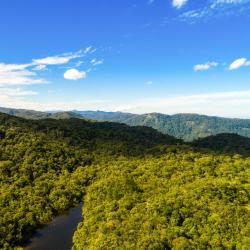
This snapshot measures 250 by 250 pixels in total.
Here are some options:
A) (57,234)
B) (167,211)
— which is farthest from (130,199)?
(57,234)

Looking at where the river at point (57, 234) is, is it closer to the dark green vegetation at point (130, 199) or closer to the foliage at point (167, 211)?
the dark green vegetation at point (130, 199)

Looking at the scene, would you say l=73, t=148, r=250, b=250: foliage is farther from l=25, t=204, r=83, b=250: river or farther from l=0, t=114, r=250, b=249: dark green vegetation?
l=25, t=204, r=83, b=250: river

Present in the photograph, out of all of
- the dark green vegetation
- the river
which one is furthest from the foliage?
the river

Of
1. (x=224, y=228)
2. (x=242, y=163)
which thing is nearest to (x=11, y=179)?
(x=224, y=228)

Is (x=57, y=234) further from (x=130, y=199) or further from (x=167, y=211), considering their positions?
(x=167, y=211)

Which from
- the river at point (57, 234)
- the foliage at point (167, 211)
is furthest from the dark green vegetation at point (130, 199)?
the river at point (57, 234)

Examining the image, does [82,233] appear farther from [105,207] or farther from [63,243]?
[105,207]
